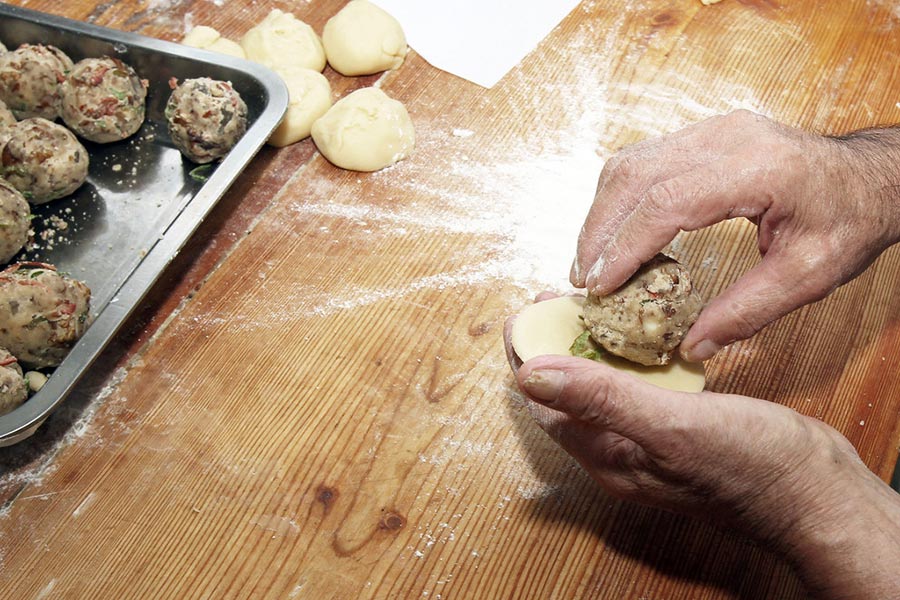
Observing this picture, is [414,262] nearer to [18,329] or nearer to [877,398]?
[18,329]

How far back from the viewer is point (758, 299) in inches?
55.2

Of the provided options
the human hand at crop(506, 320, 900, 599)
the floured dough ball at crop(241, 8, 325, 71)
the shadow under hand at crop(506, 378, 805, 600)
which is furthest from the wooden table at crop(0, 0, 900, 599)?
the human hand at crop(506, 320, 900, 599)

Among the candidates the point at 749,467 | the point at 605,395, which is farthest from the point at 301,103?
the point at 749,467

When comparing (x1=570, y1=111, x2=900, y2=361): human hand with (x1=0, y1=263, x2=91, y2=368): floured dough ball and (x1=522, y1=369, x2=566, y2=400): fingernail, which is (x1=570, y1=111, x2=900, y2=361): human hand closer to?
(x1=522, y1=369, x2=566, y2=400): fingernail

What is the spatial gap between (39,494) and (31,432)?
0.49 feet

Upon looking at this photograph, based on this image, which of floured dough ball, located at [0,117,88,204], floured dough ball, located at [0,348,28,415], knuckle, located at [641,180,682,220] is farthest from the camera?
floured dough ball, located at [0,117,88,204]

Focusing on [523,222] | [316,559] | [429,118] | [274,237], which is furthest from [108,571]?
[429,118]

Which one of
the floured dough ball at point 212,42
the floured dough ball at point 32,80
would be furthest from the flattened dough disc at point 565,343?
the floured dough ball at point 32,80

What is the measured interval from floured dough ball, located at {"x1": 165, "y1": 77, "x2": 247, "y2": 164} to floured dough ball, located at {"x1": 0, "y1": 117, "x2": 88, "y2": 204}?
0.82 feet

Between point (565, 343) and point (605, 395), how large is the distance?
318 mm

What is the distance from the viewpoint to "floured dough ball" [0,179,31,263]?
5.91 feet

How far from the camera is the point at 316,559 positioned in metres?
1.53

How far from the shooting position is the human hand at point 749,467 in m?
1.19

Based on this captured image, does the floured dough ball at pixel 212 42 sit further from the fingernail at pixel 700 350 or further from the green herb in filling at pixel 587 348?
the fingernail at pixel 700 350
